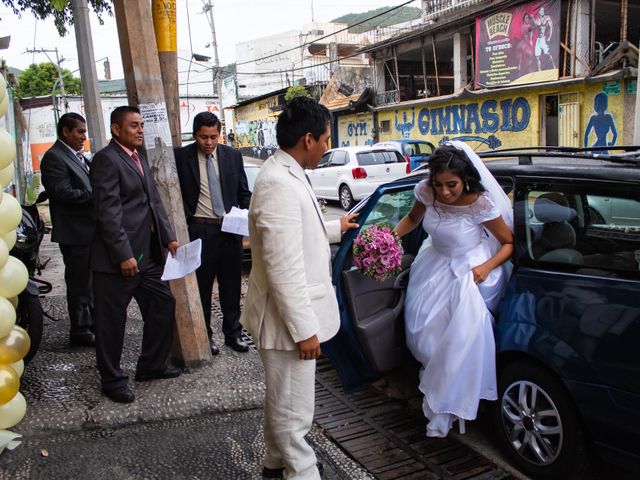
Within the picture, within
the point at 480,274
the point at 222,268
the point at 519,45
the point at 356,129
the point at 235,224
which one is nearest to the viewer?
the point at 480,274

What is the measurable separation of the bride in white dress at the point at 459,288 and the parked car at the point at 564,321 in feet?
0.35

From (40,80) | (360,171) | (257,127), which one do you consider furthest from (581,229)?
(40,80)

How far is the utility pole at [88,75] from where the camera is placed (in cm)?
711

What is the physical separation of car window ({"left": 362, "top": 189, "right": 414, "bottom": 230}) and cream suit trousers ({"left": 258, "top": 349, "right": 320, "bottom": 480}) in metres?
1.62

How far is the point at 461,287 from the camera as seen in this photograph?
3.21 metres

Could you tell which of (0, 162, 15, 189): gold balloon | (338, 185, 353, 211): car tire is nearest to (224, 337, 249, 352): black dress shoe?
(0, 162, 15, 189): gold balloon

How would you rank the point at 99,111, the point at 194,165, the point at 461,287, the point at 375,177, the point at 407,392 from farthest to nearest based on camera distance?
the point at 375,177, the point at 99,111, the point at 194,165, the point at 407,392, the point at 461,287

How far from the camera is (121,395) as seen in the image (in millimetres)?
3586

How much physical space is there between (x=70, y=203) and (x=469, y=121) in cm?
1811

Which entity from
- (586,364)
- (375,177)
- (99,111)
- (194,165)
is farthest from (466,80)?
(586,364)

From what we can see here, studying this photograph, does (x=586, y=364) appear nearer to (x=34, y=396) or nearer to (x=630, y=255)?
(x=630, y=255)

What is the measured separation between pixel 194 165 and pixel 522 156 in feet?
Result: 7.75

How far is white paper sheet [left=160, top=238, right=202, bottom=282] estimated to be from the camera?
372cm

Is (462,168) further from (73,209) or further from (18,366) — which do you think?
(73,209)
